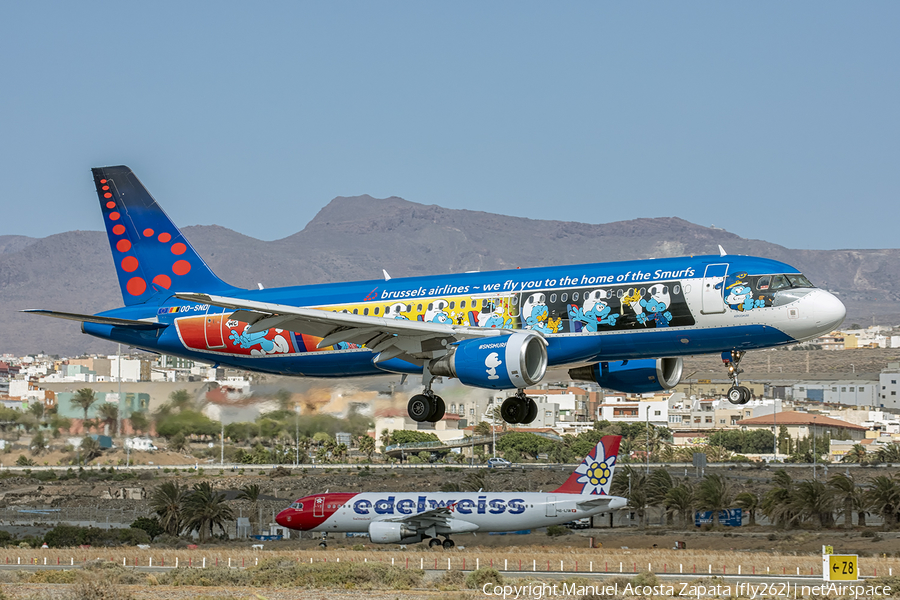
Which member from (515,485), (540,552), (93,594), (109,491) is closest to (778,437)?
(515,485)

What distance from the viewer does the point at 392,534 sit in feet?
193

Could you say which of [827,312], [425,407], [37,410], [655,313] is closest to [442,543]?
[425,407]

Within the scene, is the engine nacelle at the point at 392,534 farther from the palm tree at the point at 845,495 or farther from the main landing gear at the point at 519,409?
the palm tree at the point at 845,495

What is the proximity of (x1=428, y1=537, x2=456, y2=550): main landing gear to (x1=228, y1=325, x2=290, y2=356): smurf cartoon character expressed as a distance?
20.2 metres

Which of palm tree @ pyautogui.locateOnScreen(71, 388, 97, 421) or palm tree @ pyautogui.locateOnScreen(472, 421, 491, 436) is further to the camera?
palm tree @ pyautogui.locateOnScreen(472, 421, 491, 436)

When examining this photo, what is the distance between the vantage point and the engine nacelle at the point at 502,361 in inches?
1368

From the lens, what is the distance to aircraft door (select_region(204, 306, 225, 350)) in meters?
41.9

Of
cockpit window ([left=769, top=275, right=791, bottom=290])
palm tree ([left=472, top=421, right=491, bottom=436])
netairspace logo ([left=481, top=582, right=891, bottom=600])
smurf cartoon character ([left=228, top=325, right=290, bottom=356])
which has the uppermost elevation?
cockpit window ([left=769, top=275, right=791, bottom=290])

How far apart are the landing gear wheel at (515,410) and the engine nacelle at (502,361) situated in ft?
12.5

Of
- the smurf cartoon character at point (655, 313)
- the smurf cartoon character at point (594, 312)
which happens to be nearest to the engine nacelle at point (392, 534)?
the smurf cartoon character at point (594, 312)

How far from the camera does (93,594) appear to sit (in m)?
28.3

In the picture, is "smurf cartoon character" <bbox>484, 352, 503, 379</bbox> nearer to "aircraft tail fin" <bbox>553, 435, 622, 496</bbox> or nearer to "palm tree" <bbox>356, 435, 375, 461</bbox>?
"aircraft tail fin" <bbox>553, 435, 622, 496</bbox>

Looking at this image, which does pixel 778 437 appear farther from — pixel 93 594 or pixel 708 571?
pixel 93 594

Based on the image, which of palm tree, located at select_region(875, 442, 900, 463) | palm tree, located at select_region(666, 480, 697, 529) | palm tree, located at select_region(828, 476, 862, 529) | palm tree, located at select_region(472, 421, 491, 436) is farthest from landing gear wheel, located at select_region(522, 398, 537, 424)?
palm tree, located at select_region(875, 442, 900, 463)
